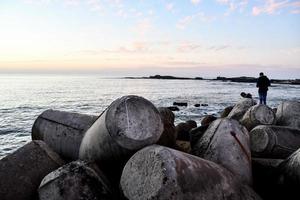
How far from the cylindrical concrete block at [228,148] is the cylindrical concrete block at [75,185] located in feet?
4.52

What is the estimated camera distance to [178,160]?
3016 mm

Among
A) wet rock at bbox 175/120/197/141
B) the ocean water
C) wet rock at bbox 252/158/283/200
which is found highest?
wet rock at bbox 252/158/283/200

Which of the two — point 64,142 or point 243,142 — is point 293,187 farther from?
point 64,142

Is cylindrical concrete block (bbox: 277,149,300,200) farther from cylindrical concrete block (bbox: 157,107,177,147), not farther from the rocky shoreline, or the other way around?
cylindrical concrete block (bbox: 157,107,177,147)

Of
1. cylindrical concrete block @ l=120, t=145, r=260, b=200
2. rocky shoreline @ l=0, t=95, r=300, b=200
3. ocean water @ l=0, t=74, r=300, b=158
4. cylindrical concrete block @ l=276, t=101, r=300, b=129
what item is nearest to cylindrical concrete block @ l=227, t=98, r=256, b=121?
cylindrical concrete block @ l=276, t=101, r=300, b=129

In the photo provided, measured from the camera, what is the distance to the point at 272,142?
17.4 feet

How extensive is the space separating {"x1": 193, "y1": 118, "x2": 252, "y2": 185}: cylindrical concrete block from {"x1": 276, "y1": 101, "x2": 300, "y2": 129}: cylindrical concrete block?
300cm

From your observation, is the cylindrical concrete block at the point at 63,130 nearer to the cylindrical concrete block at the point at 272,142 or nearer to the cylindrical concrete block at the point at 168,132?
the cylindrical concrete block at the point at 168,132

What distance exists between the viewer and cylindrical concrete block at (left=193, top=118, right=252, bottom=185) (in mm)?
3996

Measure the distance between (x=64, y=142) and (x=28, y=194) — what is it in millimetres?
1511

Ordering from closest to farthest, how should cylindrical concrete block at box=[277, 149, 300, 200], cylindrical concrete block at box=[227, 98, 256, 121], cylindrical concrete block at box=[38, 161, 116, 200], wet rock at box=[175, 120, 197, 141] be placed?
cylindrical concrete block at box=[38, 161, 116, 200] < cylindrical concrete block at box=[277, 149, 300, 200] < wet rock at box=[175, 120, 197, 141] < cylindrical concrete block at box=[227, 98, 256, 121]

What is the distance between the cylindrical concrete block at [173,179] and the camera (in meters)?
2.83

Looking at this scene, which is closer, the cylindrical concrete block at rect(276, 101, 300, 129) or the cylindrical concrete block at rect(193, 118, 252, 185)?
the cylindrical concrete block at rect(193, 118, 252, 185)

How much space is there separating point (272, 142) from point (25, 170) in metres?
3.65
